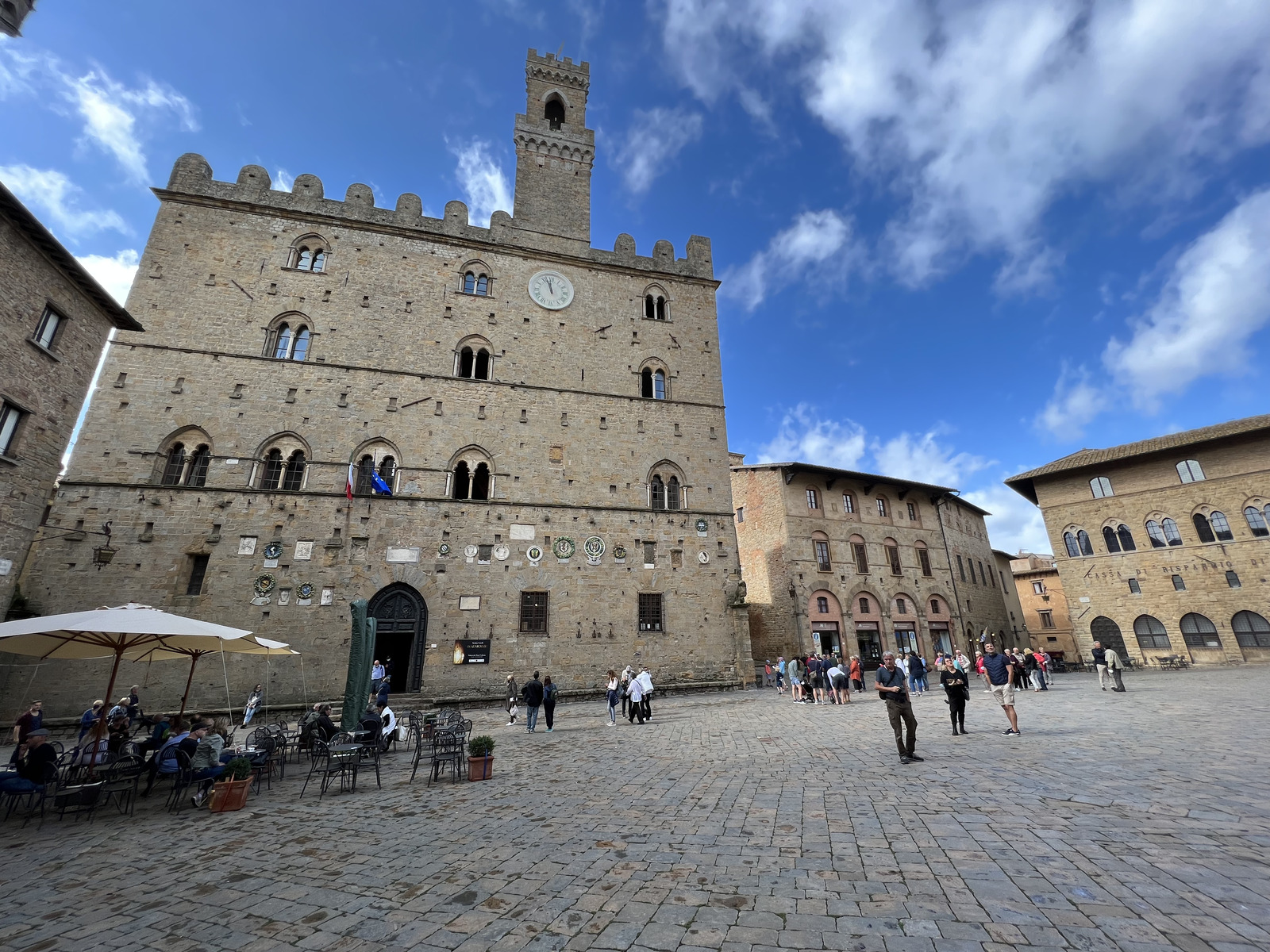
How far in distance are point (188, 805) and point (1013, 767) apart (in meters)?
10.7

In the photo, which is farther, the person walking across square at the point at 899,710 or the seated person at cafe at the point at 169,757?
the person walking across square at the point at 899,710

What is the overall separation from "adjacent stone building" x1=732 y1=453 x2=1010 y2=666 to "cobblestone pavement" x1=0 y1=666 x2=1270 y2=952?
16.8m

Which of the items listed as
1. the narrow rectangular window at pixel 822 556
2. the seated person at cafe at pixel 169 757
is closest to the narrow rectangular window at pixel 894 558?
the narrow rectangular window at pixel 822 556

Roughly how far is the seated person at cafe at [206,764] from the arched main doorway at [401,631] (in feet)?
29.0

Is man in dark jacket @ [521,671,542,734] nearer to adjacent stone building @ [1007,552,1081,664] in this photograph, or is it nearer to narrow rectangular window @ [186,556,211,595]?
narrow rectangular window @ [186,556,211,595]

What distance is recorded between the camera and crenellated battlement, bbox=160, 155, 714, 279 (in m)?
19.3

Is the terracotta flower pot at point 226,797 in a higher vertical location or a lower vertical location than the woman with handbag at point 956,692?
lower

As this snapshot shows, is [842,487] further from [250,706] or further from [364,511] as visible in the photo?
[250,706]

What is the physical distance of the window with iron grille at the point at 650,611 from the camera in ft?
60.5

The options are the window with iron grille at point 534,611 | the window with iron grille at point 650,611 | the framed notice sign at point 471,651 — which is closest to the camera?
the framed notice sign at point 471,651

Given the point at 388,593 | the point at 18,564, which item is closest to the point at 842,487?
the point at 388,593

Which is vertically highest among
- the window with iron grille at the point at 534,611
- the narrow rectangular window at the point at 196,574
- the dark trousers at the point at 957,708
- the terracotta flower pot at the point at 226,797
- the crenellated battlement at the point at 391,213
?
the crenellated battlement at the point at 391,213

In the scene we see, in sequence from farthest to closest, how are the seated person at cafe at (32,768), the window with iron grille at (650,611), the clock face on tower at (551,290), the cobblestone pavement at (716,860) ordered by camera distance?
the clock face on tower at (551,290) → the window with iron grille at (650,611) → the seated person at cafe at (32,768) → the cobblestone pavement at (716,860)

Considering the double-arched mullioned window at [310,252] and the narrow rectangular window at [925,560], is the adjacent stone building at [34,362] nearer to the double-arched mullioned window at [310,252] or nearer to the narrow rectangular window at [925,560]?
the double-arched mullioned window at [310,252]
